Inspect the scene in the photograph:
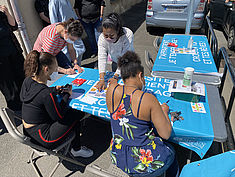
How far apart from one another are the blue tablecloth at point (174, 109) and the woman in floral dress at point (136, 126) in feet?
0.61

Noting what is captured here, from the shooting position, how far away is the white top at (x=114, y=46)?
2586 mm

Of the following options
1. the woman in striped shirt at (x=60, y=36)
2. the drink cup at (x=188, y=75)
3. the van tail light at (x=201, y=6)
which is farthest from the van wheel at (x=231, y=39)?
the woman in striped shirt at (x=60, y=36)

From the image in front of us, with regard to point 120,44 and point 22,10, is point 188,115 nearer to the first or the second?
point 120,44

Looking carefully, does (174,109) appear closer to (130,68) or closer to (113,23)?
(130,68)

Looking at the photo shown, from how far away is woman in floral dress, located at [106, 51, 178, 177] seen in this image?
1.50 meters

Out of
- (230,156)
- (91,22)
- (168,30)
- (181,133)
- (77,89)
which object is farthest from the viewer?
(168,30)

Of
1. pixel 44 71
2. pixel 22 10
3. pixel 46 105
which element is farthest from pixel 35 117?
pixel 22 10

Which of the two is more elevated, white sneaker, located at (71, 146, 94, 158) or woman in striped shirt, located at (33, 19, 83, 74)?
woman in striped shirt, located at (33, 19, 83, 74)

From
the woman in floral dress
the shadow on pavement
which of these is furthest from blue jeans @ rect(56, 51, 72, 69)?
the woman in floral dress

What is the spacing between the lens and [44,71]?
204 cm

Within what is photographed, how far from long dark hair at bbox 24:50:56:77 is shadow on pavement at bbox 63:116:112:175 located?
51.8 inches

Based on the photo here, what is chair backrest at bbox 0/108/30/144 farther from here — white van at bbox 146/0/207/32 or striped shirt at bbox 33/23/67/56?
white van at bbox 146/0/207/32

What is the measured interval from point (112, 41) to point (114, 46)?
115 mm

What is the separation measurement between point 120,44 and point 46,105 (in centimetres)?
134
